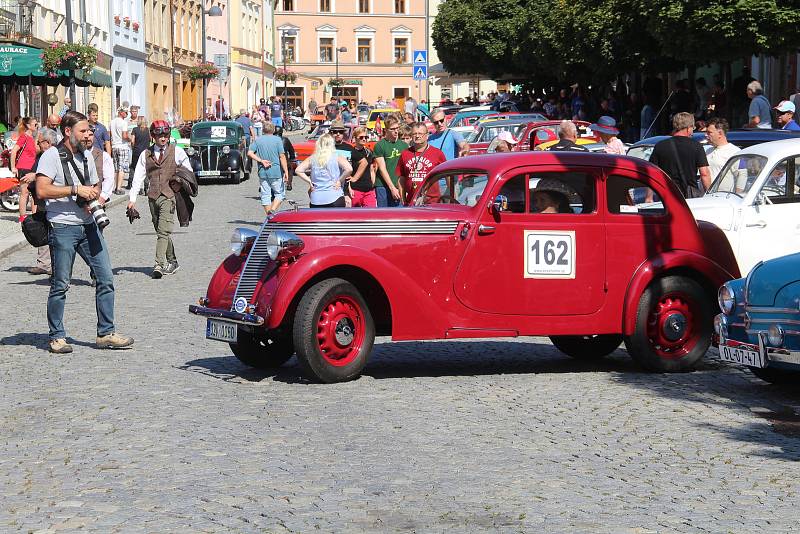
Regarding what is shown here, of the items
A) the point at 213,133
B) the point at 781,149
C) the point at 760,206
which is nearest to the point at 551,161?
the point at 760,206

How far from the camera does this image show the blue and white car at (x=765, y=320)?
8.90 meters

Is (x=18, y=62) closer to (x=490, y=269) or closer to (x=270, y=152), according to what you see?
(x=270, y=152)

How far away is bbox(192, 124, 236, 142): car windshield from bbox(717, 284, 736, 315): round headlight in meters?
29.3

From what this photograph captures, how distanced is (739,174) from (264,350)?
17.2ft

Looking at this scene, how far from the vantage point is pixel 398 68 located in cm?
13138

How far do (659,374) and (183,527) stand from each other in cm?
520

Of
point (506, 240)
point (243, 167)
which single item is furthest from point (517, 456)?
point (243, 167)

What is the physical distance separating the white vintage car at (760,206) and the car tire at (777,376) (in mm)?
2502

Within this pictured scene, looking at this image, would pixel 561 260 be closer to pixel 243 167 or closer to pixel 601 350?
pixel 601 350

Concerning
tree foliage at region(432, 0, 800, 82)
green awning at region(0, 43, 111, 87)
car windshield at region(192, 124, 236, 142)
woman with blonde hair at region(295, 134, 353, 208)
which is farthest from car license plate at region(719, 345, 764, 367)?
car windshield at region(192, 124, 236, 142)

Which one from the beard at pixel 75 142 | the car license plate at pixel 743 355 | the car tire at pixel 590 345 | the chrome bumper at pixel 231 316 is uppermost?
the beard at pixel 75 142

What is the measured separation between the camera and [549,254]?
10.0 meters

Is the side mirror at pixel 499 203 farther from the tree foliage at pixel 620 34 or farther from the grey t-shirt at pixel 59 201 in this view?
the tree foliage at pixel 620 34

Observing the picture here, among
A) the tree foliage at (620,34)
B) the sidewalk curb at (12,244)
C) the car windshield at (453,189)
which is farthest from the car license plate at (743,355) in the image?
the tree foliage at (620,34)
